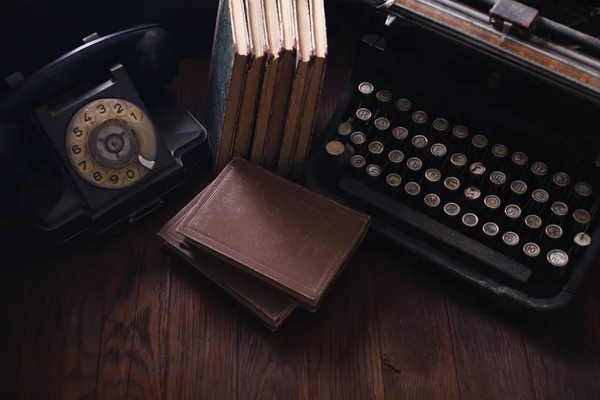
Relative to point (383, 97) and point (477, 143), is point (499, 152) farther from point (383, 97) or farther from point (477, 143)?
point (383, 97)

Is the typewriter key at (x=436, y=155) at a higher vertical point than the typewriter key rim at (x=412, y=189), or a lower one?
higher

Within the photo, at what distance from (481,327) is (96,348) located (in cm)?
80

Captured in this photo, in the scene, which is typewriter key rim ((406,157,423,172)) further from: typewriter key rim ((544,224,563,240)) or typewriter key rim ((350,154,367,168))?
typewriter key rim ((544,224,563,240))

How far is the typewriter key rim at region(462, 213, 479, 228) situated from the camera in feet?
4.73

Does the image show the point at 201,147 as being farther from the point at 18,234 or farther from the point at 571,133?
the point at 571,133

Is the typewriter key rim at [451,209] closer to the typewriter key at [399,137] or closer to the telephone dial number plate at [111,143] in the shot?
the typewriter key at [399,137]

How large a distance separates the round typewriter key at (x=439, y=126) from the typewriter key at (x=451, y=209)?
0.16 m

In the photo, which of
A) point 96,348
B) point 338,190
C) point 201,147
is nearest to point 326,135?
point 338,190

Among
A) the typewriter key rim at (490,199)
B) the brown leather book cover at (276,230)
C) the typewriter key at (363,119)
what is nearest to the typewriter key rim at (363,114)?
the typewriter key at (363,119)

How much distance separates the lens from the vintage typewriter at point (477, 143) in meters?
1.25

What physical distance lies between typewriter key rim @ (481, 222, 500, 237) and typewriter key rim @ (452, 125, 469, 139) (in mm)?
195

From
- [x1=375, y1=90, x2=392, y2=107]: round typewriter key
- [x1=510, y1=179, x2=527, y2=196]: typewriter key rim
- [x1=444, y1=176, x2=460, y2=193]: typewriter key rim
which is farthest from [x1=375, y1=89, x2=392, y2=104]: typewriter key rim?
[x1=510, y1=179, x2=527, y2=196]: typewriter key rim

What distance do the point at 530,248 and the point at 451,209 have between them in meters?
0.18

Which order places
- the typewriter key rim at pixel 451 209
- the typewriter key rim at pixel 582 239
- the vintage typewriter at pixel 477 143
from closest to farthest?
the vintage typewriter at pixel 477 143
the typewriter key rim at pixel 582 239
the typewriter key rim at pixel 451 209
